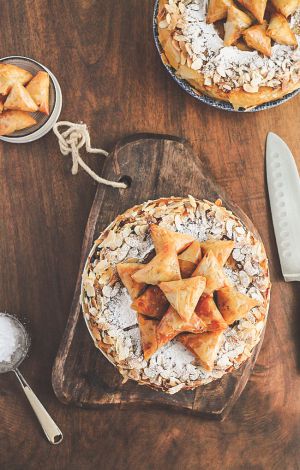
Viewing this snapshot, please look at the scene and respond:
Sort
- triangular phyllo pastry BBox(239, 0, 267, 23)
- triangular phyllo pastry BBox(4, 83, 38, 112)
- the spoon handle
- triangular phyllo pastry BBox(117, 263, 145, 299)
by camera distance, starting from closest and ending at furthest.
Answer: triangular phyllo pastry BBox(117, 263, 145, 299)
triangular phyllo pastry BBox(239, 0, 267, 23)
triangular phyllo pastry BBox(4, 83, 38, 112)
the spoon handle

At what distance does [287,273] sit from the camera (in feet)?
5.55

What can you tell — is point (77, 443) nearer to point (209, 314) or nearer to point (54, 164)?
point (209, 314)

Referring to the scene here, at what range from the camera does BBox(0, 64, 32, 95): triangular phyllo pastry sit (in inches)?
61.6

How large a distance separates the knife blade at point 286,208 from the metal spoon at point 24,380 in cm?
81

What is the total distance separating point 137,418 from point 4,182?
2.73 ft

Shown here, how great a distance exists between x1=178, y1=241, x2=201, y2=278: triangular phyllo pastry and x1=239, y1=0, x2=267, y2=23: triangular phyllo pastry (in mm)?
637

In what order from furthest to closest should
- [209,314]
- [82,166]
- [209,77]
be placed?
[82,166] < [209,77] < [209,314]

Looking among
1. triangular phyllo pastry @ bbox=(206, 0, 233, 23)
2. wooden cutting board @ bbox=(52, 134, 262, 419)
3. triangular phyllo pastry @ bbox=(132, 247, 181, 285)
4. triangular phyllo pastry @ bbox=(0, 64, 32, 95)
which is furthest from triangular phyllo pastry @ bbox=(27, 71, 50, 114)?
triangular phyllo pastry @ bbox=(132, 247, 181, 285)

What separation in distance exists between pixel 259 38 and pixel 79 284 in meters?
0.85

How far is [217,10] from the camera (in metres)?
1.48

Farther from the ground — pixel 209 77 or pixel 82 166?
pixel 209 77

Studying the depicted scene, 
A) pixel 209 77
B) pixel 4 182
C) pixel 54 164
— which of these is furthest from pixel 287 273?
pixel 4 182

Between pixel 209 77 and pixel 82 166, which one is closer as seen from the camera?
pixel 209 77

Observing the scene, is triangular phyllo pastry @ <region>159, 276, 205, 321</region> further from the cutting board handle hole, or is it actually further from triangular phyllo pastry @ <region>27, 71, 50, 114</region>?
triangular phyllo pastry @ <region>27, 71, 50, 114</region>
